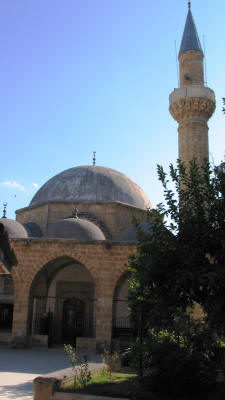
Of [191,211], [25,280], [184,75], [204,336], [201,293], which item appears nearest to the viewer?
[201,293]

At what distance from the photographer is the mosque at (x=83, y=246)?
10.5 metres

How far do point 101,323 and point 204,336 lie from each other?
17.3ft

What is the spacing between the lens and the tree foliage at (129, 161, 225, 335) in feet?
14.2

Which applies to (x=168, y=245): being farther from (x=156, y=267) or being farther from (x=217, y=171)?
(x=217, y=171)

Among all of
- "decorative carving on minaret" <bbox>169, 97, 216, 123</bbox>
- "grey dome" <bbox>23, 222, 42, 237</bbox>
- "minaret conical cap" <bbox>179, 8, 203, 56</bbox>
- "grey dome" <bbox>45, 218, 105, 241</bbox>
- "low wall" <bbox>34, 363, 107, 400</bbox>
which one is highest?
"minaret conical cap" <bbox>179, 8, 203, 56</bbox>

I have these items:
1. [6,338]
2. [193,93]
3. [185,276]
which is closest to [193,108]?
[193,93]

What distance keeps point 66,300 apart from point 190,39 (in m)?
9.99

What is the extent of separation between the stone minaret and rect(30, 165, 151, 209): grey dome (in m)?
3.45

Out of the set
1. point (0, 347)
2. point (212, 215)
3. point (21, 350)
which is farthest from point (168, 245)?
point (0, 347)

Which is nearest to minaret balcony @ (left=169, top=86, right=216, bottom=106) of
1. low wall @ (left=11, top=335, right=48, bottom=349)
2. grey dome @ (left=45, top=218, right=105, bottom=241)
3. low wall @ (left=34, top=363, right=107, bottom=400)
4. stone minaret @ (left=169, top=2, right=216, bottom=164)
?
stone minaret @ (left=169, top=2, right=216, bottom=164)

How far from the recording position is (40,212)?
15.0 meters

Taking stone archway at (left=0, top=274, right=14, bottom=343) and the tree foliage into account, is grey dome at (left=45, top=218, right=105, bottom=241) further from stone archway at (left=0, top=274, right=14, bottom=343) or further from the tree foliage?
the tree foliage

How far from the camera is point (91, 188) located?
15.5 meters

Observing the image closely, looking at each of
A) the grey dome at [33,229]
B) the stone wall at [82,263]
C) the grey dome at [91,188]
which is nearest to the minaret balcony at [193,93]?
the grey dome at [91,188]
